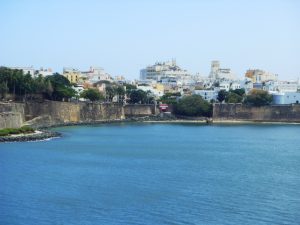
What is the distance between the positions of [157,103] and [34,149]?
93.3 feet

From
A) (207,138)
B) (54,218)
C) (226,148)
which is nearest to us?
(54,218)

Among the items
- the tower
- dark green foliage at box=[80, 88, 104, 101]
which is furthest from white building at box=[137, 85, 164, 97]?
the tower

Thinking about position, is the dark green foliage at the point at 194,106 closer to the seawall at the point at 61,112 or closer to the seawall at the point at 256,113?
the seawall at the point at 256,113

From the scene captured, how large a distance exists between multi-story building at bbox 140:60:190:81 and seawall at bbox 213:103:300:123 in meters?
33.8

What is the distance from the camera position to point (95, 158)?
23281 mm

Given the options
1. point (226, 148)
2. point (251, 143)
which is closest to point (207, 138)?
point (251, 143)

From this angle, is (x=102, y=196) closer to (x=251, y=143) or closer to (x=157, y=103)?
(x=251, y=143)

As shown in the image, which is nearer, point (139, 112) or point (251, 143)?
point (251, 143)

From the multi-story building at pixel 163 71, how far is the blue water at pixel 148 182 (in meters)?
53.3

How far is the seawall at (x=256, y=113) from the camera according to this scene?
47531 mm

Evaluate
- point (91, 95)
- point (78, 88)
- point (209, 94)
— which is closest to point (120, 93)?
point (78, 88)

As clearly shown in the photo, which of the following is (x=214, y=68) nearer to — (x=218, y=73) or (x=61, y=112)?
(x=218, y=73)

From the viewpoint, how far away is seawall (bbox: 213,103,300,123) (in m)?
47.5

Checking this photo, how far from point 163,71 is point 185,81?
6.76 m
